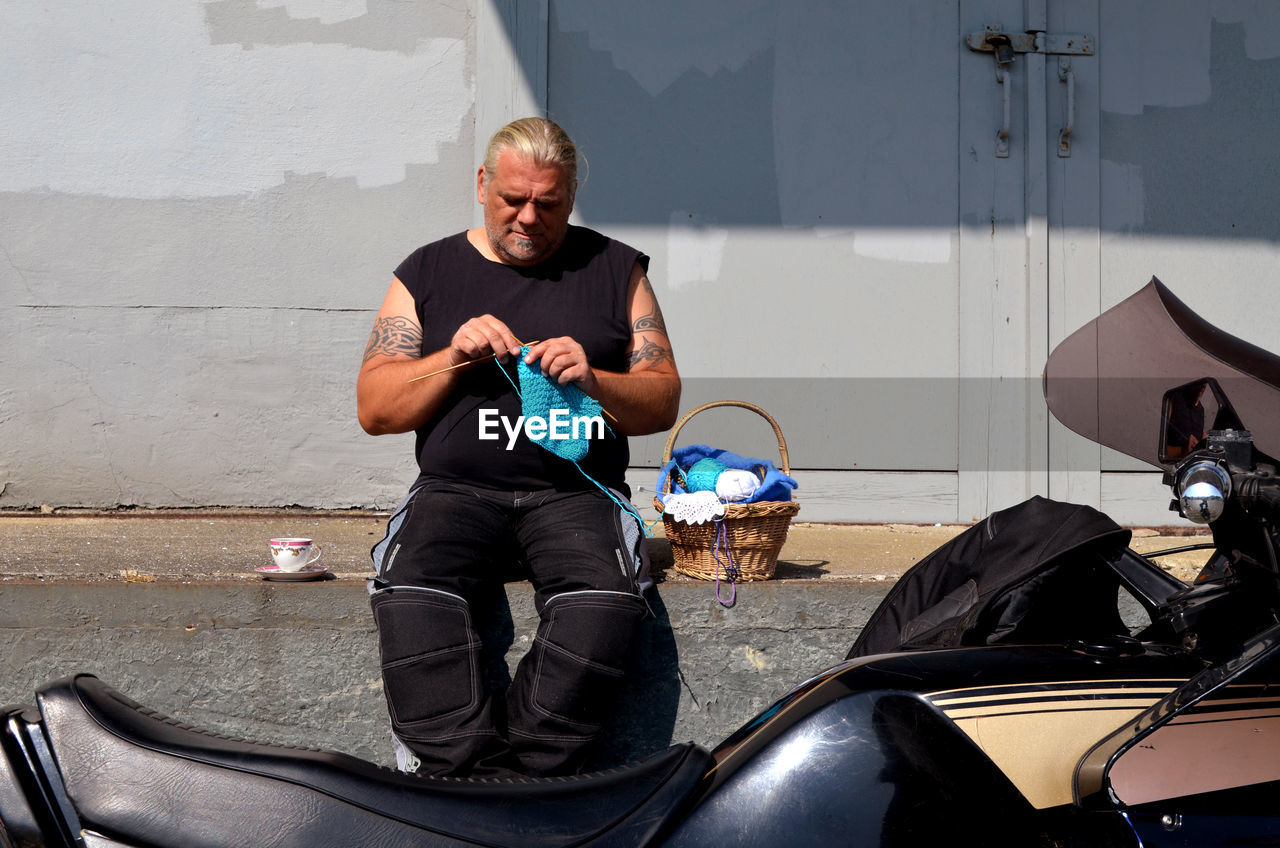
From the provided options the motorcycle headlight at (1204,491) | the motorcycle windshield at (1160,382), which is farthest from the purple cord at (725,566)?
the motorcycle headlight at (1204,491)

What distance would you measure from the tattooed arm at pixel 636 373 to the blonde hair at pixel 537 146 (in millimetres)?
316

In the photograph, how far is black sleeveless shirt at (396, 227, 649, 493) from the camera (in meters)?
2.33

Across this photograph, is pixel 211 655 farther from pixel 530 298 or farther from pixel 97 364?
pixel 97 364

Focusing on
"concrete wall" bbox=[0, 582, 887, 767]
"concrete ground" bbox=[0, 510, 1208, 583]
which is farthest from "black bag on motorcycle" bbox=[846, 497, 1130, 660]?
"concrete ground" bbox=[0, 510, 1208, 583]

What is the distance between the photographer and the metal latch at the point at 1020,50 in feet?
13.3

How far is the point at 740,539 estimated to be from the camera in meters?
2.44

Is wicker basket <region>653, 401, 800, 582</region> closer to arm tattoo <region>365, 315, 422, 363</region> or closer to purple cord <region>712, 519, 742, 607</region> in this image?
purple cord <region>712, 519, 742, 607</region>

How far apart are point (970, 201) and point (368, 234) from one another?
91.1 inches

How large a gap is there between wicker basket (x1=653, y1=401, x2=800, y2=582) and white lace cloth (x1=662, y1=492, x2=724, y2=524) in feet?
0.09

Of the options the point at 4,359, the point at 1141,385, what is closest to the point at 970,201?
the point at 1141,385

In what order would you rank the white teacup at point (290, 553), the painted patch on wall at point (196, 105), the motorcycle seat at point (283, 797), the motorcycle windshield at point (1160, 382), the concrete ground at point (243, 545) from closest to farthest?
1. the motorcycle seat at point (283, 797)
2. the motorcycle windshield at point (1160, 382)
3. the white teacup at point (290, 553)
4. the concrete ground at point (243, 545)
5. the painted patch on wall at point (196, 105)

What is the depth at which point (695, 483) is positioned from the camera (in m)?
2.52

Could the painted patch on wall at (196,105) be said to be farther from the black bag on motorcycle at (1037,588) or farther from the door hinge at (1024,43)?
the black bag on motorcycle at (1037,588)

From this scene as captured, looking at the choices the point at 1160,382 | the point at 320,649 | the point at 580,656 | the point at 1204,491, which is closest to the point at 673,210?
the point at 320,649
